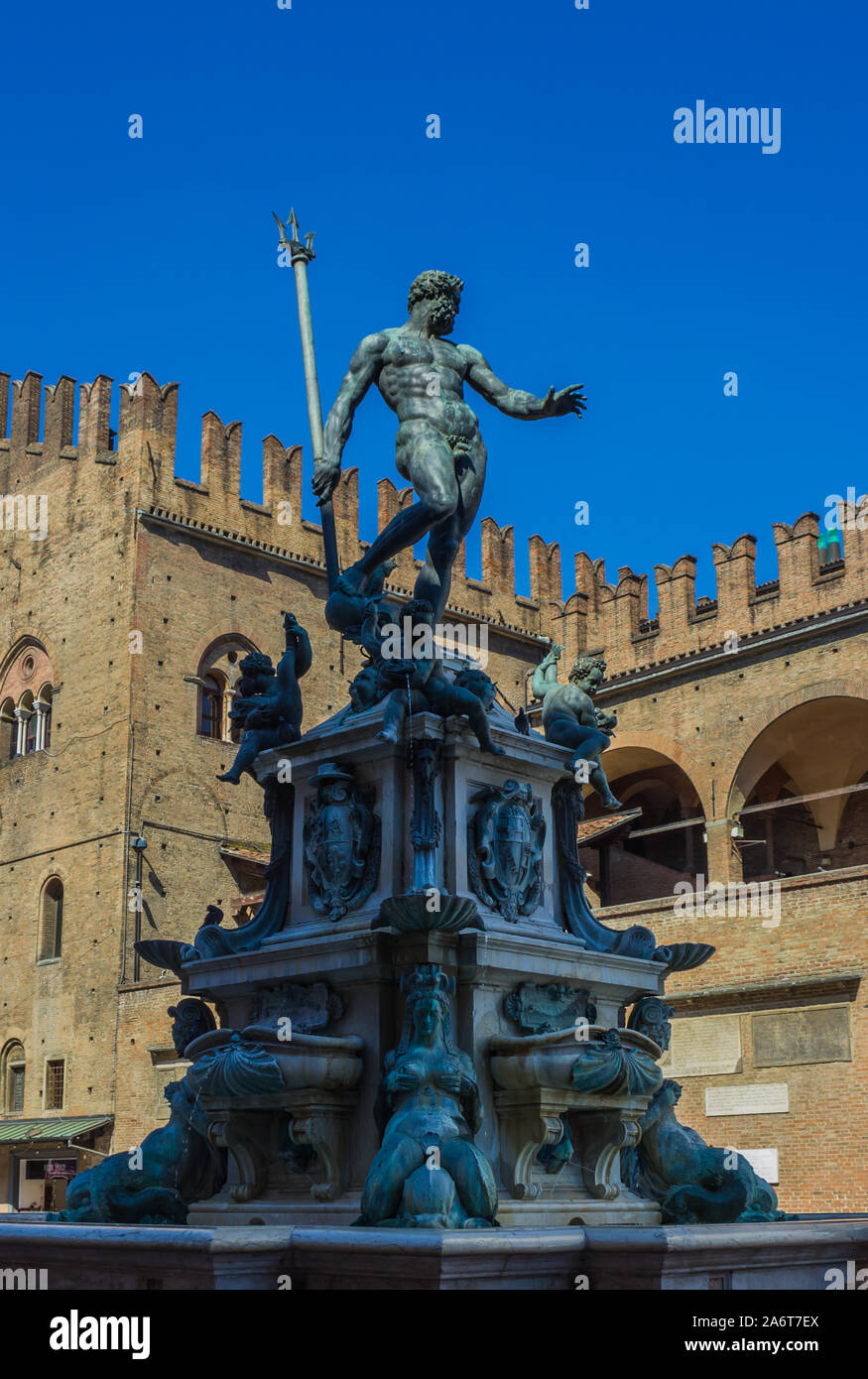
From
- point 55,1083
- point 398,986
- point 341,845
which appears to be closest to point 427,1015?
point 398,986

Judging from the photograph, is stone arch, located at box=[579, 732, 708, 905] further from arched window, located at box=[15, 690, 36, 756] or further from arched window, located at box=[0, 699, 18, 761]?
arched window, located at box=[0, 699, 18, 761]

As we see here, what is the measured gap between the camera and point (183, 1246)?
184 inches

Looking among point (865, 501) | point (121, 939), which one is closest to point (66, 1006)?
point (121, 939)

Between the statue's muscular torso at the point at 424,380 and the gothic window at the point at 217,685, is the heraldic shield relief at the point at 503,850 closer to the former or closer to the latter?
the statue's muscular torso at the point at 424,380

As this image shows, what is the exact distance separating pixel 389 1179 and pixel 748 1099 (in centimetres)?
1491

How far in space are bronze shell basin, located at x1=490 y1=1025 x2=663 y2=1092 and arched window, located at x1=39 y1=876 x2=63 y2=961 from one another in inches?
892

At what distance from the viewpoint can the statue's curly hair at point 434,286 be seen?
7469mm

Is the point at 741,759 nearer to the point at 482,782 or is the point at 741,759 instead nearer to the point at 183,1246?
the point at 482,782

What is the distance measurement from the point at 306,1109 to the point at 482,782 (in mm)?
1501

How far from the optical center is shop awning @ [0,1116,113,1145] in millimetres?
25000

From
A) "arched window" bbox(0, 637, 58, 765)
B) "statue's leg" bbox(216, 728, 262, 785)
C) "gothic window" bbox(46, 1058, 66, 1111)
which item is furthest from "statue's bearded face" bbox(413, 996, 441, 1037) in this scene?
"arched window" bbox(0, 637, 58, 765)

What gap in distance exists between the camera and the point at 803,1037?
19094 mm

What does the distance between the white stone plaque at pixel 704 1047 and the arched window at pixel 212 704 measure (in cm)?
1117

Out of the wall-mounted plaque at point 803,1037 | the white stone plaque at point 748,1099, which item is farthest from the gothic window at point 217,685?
the wall-mounted plaque at point 803,1037
